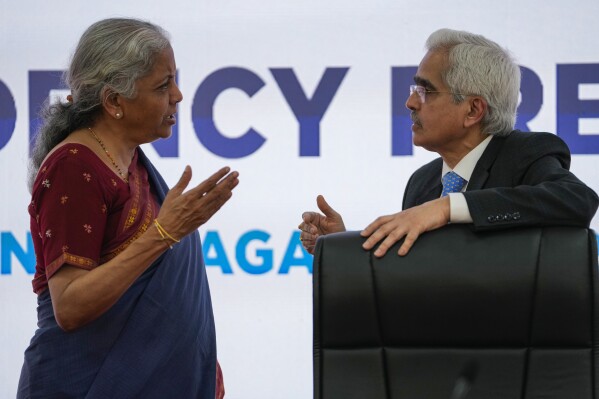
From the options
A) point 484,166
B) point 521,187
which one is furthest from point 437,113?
point 521,187

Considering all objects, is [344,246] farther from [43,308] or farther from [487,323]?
[43,308]

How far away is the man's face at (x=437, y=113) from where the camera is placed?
2.12 metres

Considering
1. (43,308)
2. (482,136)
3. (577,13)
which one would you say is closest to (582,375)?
(482,136)

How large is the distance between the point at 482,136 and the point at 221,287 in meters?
1.51

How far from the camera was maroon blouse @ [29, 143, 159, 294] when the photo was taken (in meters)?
1.77

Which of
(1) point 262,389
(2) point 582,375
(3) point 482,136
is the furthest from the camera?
(1) point 262,389

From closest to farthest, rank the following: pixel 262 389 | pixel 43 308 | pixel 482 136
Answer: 1. pixel 43 308
2. pixel 482 136
3. pixel 262 389

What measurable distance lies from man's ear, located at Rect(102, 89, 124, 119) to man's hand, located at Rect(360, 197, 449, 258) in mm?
736

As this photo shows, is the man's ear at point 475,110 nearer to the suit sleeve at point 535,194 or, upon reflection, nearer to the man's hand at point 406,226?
the suit sleeve at point 535,194

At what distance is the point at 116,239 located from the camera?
1.88 metres

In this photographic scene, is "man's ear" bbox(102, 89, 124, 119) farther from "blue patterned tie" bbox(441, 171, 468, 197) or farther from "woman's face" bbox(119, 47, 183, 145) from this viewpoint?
"blue patterned tie" bbox(441, 171, 468, 197)

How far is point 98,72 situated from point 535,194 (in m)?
0.97

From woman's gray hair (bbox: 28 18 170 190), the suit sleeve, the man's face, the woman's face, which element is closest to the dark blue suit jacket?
the suit sleeve

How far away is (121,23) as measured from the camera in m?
1.98
